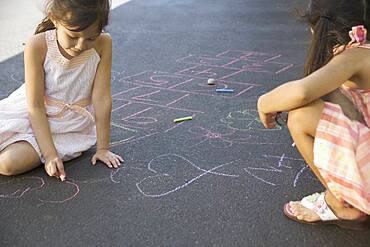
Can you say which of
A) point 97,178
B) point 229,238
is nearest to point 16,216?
point 97,178

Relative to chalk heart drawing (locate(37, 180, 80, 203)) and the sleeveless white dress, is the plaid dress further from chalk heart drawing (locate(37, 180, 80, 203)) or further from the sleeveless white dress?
the sleeveless white dress

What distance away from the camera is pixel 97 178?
4.93 ft

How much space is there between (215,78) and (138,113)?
0.57 m

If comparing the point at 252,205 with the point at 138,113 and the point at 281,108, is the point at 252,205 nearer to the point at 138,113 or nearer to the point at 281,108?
Answer: the point at 281,108

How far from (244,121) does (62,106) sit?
2.18 feet

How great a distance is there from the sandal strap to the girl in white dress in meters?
0.59

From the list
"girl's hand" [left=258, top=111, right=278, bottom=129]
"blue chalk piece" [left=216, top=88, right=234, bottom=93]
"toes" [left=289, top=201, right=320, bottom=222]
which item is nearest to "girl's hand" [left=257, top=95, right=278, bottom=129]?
"girl's hand" [left=258, top=111, right=278, bottom=129]

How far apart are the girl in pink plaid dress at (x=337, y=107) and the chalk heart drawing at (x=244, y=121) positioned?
59 cm

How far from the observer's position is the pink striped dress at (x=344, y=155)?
1.14 metres

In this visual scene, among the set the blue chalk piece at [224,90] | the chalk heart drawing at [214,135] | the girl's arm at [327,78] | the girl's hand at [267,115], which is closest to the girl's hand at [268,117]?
the girl's hand at [267,115]

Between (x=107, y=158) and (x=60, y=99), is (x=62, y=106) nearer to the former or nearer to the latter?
(x=60, y=99)

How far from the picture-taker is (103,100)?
5.36ft

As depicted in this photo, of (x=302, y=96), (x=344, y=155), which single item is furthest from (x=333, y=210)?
(x=302, y=96)

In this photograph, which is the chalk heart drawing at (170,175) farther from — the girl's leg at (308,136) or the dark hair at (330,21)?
the dark hair at (330,21)
